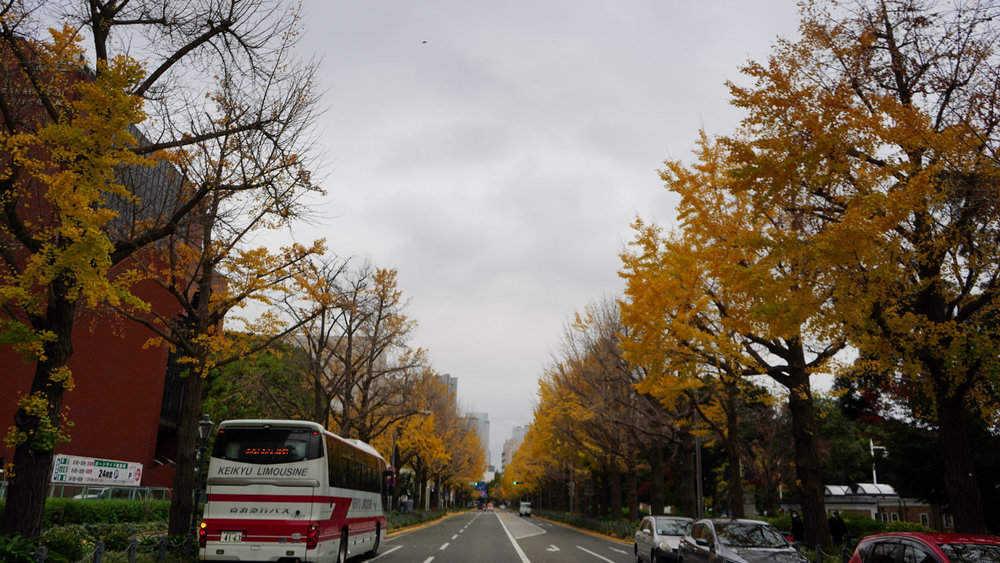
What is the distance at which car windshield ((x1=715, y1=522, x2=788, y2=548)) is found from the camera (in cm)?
1165

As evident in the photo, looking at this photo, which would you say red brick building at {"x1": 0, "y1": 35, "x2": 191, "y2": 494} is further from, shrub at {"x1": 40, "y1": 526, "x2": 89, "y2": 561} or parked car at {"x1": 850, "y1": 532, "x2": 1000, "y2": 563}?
parked car at {"x1": 850, "y1": 532, "x2": 1000, "y2": 563}

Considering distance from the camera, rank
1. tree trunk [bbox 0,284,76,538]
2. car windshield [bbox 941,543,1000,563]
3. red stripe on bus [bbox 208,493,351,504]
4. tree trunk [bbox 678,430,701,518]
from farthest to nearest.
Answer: tree trunk [bbox 678,430,701,518]
red stripe on bus [bbox 208,493,351,504]
tree trunk [bbox 0,284,76,538]
car windshield [bbox 941,543,1000,563]

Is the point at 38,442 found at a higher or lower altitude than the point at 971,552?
higher


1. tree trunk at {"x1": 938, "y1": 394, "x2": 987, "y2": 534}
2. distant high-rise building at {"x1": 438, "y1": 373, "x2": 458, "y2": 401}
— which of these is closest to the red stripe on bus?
tree trunk at {"x1": 938, "y1": 394, "x2": 987, "y2": 534}

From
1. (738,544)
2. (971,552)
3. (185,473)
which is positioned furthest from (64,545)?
(971,552)

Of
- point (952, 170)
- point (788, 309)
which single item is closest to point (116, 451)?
point (788, 309)

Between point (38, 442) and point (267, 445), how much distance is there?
3967 mm

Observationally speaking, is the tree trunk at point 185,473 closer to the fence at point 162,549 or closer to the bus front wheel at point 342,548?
the fence at point 162,549

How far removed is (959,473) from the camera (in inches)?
415

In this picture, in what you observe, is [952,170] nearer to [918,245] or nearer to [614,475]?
[918,245]

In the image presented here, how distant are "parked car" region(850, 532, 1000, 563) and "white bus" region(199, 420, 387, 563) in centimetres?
976

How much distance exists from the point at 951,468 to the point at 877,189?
16.4ft

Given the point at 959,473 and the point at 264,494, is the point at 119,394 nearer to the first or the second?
the point at 264,494

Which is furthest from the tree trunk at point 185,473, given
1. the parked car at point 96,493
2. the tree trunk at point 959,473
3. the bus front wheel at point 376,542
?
the parked car at point 96,493
